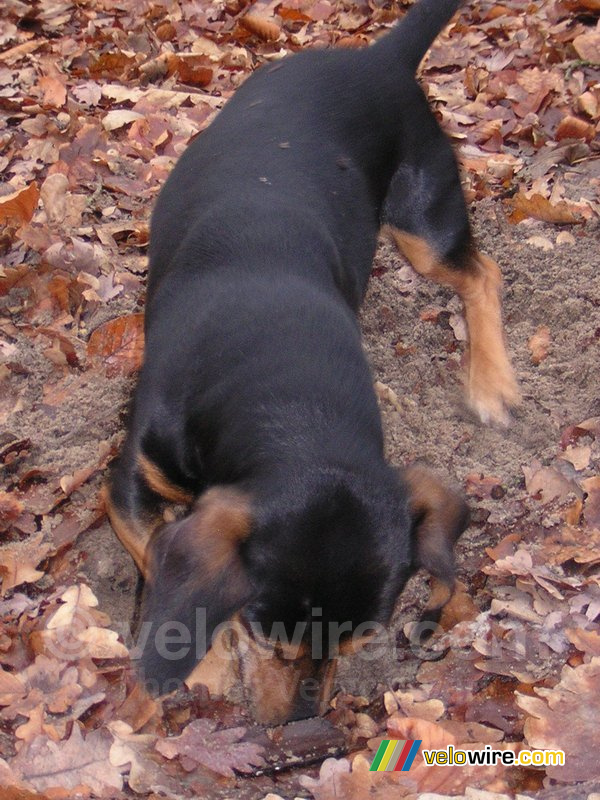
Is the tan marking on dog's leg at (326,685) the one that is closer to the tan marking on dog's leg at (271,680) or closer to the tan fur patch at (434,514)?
the tan marking on dog's leg at (271,680)

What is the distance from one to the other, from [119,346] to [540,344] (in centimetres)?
177

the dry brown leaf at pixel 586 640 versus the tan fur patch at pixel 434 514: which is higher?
the tan fur patch at pixel 434 514

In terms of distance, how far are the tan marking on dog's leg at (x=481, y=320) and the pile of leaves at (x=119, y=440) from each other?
0.65 feet

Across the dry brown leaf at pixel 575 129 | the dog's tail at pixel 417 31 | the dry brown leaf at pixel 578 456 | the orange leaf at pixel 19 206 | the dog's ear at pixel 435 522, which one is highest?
the dog's tail at pixel 417 31

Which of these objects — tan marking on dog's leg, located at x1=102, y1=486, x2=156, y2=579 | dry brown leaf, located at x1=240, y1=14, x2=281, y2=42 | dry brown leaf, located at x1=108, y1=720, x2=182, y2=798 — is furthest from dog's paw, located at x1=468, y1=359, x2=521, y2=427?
dry brown leaf, located at x1=240, y1=14, x2=281, y2=42

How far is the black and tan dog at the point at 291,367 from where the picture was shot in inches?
96.5

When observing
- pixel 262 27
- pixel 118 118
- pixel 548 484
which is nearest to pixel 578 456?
pixel 548 484

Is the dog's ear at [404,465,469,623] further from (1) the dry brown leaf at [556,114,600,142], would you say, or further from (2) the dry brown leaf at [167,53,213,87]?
(2) the dry brown leaf at [167,53,213,87]

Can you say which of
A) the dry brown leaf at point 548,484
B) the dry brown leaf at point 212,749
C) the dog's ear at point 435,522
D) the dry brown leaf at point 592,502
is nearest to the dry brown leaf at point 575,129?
the dry brown leaf at point 548,484

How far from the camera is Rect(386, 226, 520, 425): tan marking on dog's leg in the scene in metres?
4.12

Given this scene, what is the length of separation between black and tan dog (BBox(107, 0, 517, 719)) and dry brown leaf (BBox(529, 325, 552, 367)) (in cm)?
14

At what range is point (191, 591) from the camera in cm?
242

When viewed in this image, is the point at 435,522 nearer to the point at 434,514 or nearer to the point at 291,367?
the point at 434,514

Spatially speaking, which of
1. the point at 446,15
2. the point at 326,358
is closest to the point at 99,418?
the point at 326,358
